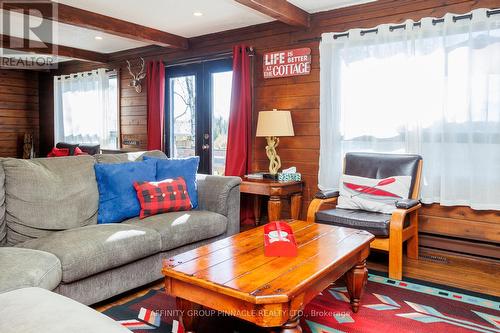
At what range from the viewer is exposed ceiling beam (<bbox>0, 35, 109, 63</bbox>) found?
526cm

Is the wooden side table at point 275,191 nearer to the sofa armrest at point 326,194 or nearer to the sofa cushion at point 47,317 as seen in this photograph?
the sofa armrest at point 326,194

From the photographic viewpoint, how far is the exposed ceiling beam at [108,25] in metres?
3.79

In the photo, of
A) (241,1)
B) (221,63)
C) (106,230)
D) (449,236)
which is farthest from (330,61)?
(106,230)

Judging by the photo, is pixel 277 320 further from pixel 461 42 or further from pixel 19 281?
pixel 461 42

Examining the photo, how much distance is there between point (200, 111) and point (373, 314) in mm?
3426

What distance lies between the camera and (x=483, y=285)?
2668 millimetres

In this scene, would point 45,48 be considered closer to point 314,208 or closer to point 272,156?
point 272,156

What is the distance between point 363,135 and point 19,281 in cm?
297

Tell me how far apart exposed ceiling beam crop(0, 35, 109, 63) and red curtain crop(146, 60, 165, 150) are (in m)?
1.19

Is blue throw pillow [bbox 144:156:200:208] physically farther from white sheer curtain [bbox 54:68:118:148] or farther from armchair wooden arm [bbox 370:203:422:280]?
white sheer curtain [bbox 54:68:118:148]

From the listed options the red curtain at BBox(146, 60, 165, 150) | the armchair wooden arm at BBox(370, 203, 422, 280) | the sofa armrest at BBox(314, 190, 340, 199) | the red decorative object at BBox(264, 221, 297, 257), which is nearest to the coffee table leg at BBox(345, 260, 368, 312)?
the red decorative object at BBox(264, 221, 297, 257)

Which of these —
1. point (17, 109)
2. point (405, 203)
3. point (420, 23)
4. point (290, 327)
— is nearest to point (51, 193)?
point (290, 327)

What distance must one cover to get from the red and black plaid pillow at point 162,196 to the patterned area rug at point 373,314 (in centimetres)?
61

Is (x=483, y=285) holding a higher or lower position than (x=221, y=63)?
lower
